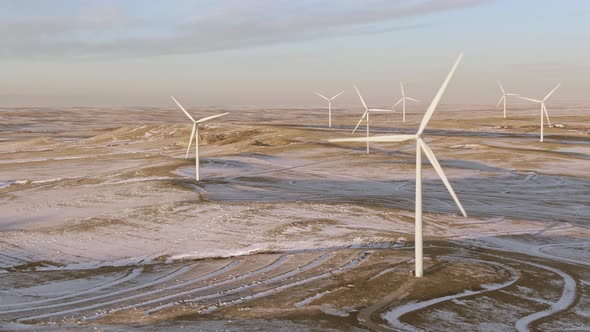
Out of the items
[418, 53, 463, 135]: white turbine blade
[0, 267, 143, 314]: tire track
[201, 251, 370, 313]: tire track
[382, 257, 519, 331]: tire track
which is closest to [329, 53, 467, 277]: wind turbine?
[418, 53, 463, 135]: white turbine blade

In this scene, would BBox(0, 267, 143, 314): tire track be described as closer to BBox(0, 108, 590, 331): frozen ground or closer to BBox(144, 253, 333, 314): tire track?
BBox(0, 108, 590, 331): frozen ground

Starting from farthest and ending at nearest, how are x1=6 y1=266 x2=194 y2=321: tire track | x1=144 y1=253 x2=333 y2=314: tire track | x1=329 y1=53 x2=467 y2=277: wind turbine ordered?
x1=329 y1=53 x2=467 y2=277: wind turbine, x1=6 y1=266 x2=194 y2=321: tire track, x1=144 y1=253 x2=333 y2=314: tire track

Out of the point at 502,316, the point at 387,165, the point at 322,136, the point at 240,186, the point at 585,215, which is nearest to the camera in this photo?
the point at 502,316

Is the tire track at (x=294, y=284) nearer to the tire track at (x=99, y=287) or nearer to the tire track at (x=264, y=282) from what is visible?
the tire track at (x=264, y=282)

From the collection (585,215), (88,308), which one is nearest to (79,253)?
(88,308)

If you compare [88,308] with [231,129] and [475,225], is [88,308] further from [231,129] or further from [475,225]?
[231,129]

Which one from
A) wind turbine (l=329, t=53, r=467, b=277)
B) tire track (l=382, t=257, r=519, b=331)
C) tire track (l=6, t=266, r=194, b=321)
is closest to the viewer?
tire track (l=382, t=257, r=519, b=331)

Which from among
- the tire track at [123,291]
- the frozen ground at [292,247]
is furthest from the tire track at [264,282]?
the tire track at [123,291]

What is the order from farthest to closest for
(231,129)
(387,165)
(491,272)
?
1. (231,129)
2. (387,165)
3. (491,272)
